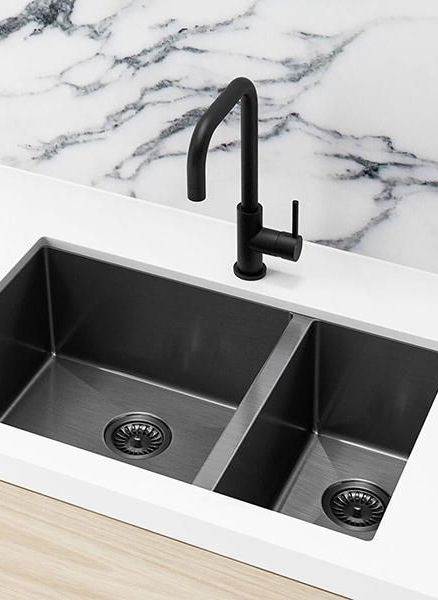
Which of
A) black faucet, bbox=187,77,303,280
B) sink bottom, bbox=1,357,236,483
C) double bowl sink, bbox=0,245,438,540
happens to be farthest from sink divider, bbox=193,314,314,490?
sink bottom, bbox=1,357,236,483

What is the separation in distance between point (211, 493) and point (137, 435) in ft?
1.35

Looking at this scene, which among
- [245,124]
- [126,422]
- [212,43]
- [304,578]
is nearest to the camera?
[304,578]

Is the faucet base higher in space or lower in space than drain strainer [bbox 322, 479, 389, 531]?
higher

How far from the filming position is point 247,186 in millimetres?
1588

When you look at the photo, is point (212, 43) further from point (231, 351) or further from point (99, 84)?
point (231, 351)

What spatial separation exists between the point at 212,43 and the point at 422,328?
50 cm

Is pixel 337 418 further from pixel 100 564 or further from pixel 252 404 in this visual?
pixel 100 564

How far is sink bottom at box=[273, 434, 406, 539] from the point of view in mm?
1619

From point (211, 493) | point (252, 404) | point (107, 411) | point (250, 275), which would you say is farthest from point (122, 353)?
point (211, 493)

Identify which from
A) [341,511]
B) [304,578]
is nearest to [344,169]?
[341,511]

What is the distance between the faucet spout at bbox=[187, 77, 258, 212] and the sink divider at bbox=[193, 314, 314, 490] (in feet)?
0.60

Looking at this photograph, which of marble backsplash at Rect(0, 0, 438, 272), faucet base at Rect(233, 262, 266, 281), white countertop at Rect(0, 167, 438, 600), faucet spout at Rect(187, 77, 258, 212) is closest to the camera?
white countertop at Rect(0, 167, 438, 600)

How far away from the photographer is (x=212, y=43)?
1656 millimetres

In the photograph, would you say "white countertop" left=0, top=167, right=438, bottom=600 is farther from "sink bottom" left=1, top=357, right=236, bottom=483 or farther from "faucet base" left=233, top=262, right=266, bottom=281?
"sink bottom" left=1, top=357, right=236, bottom=483
